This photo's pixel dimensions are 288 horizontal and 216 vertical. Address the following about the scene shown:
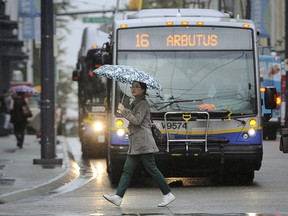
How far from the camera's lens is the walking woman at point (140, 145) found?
1400 cm

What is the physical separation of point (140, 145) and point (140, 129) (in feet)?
0.76

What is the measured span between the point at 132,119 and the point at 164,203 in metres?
1.25

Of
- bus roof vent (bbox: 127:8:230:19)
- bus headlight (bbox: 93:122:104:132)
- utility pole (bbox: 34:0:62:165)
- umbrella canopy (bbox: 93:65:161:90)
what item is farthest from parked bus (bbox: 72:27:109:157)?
umbrella canopy (bbox: 93:65:161:90)

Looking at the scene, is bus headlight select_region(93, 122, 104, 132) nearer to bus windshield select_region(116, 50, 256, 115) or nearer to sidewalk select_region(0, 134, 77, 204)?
sidewalk select_region(0, 134, 77, 204)

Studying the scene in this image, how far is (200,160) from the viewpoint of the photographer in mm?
16984

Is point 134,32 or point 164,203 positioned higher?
point 134,32

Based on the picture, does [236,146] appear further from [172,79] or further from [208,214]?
[208,214]

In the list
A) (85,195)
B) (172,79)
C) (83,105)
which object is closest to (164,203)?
(85,195)

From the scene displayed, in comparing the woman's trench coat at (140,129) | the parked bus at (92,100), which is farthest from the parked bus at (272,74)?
the woman's trench coat at (140,129)

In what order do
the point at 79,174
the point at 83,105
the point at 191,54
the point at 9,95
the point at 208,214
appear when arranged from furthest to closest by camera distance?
the point at 9,95 < the point at 83,105 < the point at 79,174 < the point at 191,54 < the point at 208,214

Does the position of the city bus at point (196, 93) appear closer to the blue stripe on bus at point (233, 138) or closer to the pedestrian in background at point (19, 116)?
the blue stripe on bus at point (233, 138)

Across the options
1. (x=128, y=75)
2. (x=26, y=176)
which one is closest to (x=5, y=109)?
(x=26, y=176)

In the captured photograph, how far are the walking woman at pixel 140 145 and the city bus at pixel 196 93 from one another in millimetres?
2740

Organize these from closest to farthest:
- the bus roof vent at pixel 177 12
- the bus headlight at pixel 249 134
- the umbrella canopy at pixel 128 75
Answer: the umbrella canopy at pixel 128 75, the bus headlight at pixel 249 134, the bus roof vent at pixel 177 12
